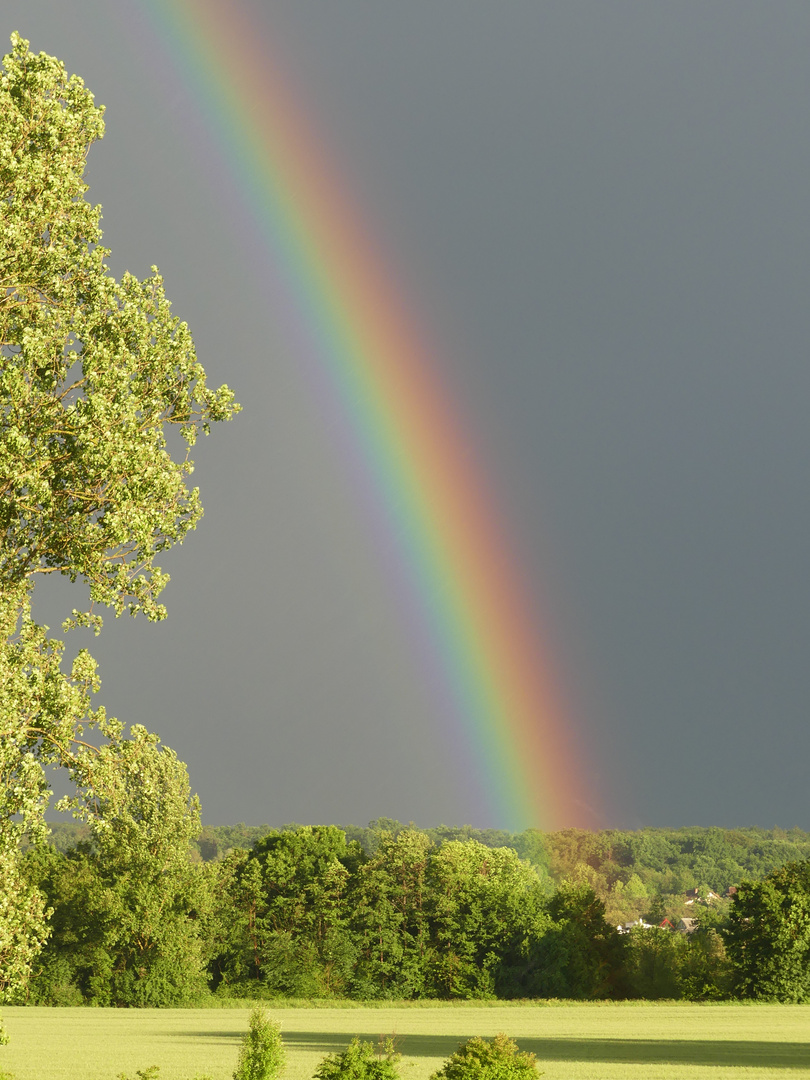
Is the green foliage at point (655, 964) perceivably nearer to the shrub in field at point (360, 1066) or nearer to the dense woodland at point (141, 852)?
the dense woodland at point (141, 852)

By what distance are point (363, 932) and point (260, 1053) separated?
97.3m

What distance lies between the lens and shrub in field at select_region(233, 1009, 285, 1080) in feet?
61.5

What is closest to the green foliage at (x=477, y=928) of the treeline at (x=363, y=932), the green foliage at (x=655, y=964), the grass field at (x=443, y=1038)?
the treeline at (x=363, y=932)

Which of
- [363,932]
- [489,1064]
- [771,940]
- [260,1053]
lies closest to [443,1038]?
[489,1064]

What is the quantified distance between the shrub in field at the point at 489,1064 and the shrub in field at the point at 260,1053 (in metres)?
2.92

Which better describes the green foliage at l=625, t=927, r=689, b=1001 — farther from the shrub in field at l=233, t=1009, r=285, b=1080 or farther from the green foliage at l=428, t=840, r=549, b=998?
the shrub in field at l=233, t=1009, r=285, b=1080

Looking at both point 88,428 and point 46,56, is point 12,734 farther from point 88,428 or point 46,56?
→ point 46,56

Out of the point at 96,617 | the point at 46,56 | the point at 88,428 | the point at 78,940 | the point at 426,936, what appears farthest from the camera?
the point at 426,936

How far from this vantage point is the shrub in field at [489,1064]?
18.8 m

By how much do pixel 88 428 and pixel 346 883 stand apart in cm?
10178

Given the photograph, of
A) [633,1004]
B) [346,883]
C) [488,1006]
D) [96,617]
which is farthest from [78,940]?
[96,617]

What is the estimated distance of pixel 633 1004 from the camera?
303 ft

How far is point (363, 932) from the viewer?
110m

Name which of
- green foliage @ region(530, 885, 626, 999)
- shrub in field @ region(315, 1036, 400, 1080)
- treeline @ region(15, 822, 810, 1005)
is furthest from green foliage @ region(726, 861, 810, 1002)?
shrub in field @ region(315, 1036, 400, 1080)
